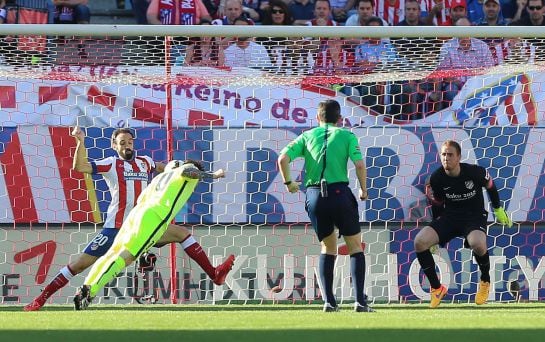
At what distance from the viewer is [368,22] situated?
15.2m

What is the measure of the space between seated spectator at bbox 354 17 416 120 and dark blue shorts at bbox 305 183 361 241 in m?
2.77

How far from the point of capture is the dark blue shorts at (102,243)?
1098 centimetres

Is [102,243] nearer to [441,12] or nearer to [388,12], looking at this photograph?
[388,12]

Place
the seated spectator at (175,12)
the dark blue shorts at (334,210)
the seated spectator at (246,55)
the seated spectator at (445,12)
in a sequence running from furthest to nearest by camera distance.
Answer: the seated spectator at (445,12) < the seated spectator at (175,12) < the seated spectator at (246,55) < the dark blue shorts at (334,210)

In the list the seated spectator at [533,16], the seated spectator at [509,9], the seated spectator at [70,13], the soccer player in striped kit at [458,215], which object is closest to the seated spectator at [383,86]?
the soccer player in striped kit at [458,215]

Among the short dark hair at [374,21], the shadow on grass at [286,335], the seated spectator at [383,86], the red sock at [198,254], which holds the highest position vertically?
the short dark hair at [374,21]

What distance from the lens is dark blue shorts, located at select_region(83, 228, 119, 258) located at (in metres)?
11.0

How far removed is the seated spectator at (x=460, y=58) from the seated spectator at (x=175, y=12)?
3.91 metres

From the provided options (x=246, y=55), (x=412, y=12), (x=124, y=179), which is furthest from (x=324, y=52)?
(x=412, y=12)

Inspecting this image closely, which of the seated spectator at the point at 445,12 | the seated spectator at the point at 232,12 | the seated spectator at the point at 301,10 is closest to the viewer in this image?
the seated spectator at the point at 232,12

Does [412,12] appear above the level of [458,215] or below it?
above

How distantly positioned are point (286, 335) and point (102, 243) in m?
4.00

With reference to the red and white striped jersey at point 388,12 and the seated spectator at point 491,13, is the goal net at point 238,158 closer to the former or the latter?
the seated spectator at point 491,13

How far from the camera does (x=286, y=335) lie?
7.37 meters
